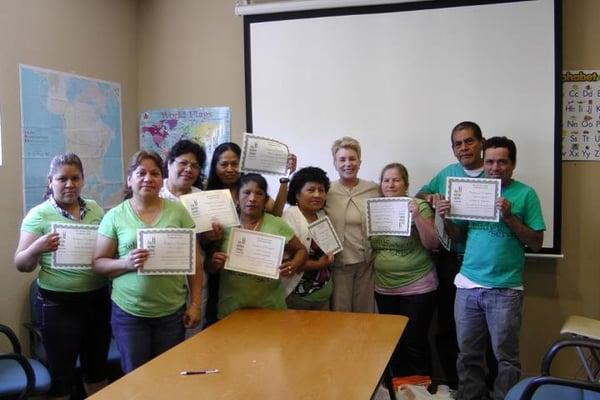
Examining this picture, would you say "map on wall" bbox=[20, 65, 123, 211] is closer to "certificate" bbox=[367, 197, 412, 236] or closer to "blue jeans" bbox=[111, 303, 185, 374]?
"blue jeans" bbox=[111, 303, 185, 374]

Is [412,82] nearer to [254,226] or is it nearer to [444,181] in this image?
[444,181]

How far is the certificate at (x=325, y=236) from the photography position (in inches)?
106

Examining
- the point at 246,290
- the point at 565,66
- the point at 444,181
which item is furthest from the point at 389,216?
the point at 565,66

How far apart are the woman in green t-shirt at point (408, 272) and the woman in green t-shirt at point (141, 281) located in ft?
3.50

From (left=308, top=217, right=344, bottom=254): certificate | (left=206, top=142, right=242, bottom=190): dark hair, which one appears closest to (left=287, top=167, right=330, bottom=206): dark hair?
(left=308, top=217, right=344, bottom=254): certificate

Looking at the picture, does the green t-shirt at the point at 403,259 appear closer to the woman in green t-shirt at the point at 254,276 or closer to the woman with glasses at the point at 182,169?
the woman in green t-shirt at the point at 254,276

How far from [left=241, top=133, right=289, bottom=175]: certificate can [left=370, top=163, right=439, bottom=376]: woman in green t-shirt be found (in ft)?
1.89

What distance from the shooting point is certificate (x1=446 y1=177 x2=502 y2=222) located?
244 cm

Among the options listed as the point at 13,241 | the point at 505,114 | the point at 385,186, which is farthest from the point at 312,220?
the point at 13,241

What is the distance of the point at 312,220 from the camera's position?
2803mm

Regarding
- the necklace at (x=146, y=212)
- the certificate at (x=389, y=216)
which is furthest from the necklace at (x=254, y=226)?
the certificate at (x=389, y=216)

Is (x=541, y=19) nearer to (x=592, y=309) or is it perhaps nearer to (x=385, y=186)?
(x=385, y=186)

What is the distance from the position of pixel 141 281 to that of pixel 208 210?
18.3 inches

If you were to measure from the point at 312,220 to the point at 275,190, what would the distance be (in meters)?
0.94
